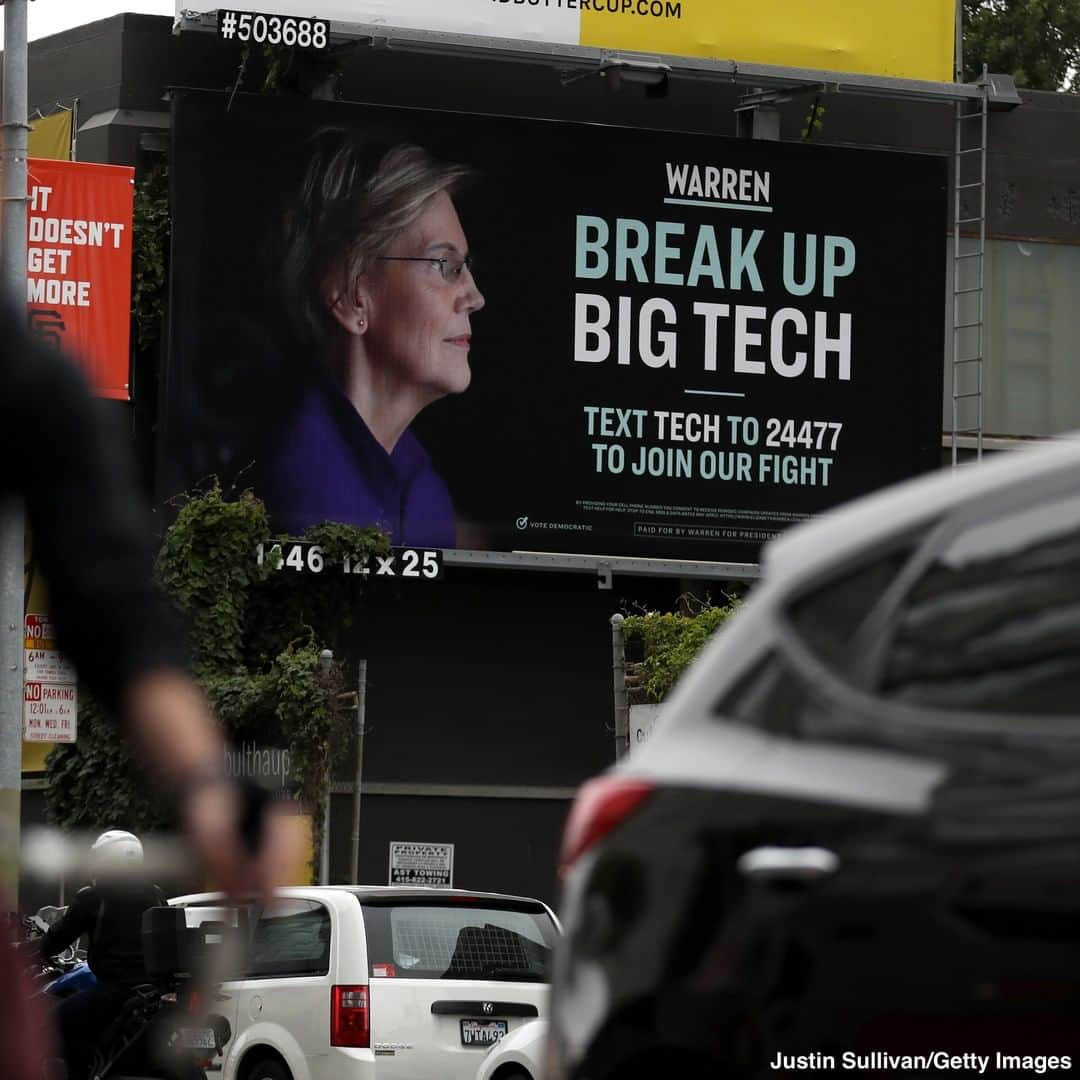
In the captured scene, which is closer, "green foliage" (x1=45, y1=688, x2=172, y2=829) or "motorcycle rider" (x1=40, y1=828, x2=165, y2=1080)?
"motorcycle rider" (x1=40, y1=828, x2=165, y2=1080)

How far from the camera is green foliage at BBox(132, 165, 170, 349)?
26.3 meters

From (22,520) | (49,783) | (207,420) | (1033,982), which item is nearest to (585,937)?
(1033,982)

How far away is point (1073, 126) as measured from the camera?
3130 centimetres

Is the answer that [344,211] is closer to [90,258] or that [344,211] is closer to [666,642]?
[90,258]

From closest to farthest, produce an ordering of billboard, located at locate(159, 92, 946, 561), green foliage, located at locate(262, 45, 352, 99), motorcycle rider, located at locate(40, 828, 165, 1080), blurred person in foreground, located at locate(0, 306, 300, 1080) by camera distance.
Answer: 1. blurred person in foreground, located at locate(0, 306, 300, 1080)
2. motorcycle rider, located at locate(40, 828, 165, 1080)
3. billboard, located at locate(159, 92, 946, 561)
4. green foliage, located at locate(262, 45, 352, 99)

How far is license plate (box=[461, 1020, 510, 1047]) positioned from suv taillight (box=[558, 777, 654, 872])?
9975 millimetres

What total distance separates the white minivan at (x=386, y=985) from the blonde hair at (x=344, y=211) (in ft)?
41.4

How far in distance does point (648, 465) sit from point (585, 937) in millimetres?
23568

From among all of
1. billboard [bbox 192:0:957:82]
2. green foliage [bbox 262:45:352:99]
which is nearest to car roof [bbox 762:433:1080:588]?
billboard [bbox 192:0:957:82]

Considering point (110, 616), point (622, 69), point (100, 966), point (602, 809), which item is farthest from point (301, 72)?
point (110, 616)

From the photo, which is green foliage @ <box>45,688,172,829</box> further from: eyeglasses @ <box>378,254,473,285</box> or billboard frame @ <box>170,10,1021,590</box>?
eyeglasses @ <box>378,254,473,285</box>

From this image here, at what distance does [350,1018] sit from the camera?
13805 mm

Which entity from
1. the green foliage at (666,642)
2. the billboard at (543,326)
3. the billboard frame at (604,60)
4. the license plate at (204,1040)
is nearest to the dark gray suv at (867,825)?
the license plate at (204,1040)

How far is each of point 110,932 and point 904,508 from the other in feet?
29.1
